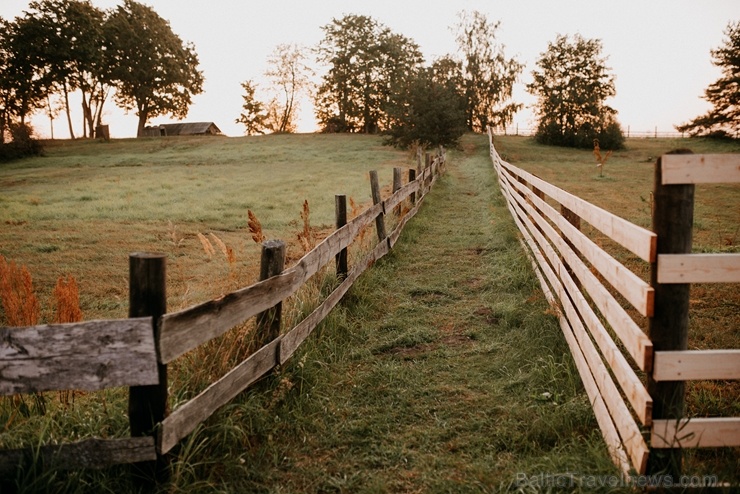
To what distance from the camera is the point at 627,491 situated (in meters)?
2.67

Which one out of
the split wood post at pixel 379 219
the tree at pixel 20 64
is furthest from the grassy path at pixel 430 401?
the tree at pixel 20 64

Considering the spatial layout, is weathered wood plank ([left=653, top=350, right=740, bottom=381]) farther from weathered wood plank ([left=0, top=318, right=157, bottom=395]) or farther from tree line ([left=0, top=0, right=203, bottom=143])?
tree line ([left=0, top=0, right=203, bottom=143])

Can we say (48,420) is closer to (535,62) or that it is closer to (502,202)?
(502,202)

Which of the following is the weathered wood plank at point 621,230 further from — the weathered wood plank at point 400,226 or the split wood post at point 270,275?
the weathered wood plank at point 400,226

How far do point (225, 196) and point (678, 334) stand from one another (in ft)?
58.3

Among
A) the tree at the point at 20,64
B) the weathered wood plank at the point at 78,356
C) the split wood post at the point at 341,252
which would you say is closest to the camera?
the weathered wood plank at the point at 78,356

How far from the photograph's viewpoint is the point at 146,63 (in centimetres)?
5362

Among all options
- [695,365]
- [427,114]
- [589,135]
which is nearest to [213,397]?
[695,365]

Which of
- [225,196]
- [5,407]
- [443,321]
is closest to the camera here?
[5,407]

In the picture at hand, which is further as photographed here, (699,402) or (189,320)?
(699,402)

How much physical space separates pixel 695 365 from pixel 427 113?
3516cm

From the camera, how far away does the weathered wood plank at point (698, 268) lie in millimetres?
2529

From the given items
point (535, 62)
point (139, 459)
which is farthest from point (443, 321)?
point (535, 62)

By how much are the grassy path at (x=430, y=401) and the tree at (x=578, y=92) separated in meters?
42.2
